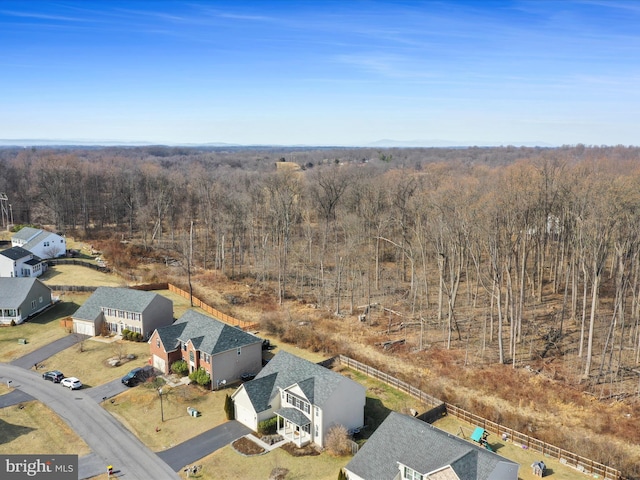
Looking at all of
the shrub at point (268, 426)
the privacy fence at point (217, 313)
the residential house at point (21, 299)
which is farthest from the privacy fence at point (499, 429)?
the residential house at point (21, 299)

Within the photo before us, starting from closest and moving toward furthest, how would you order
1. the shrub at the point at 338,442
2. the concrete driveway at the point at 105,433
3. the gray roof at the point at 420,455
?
1. the gray roof at the point at 420,455
2. the concrete driveway at the point at 105,433
3. the shrub at the point at 338,442

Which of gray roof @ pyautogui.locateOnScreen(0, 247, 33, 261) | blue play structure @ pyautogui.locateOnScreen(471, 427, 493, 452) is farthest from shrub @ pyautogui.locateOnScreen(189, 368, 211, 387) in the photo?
gray roof @ pyautogui.locateOnScreen(0, 247, 33, 261)

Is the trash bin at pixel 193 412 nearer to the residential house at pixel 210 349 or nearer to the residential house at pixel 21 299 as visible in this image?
the residential house at pixel 210 349

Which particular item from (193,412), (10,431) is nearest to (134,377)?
(193,412)

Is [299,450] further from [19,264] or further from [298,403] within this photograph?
[19,264]

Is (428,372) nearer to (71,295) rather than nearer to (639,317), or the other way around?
(639,317)

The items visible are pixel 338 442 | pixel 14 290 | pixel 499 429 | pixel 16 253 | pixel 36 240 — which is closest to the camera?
pixel 338 442

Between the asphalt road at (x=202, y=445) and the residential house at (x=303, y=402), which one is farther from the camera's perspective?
the residential house at (x=303, y=402)
